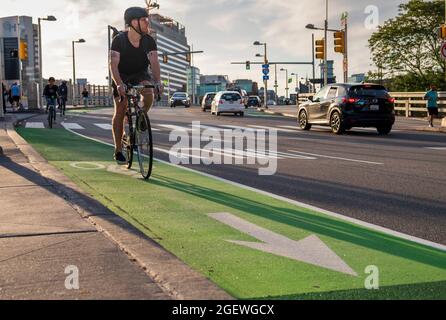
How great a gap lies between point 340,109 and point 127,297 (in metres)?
16.3

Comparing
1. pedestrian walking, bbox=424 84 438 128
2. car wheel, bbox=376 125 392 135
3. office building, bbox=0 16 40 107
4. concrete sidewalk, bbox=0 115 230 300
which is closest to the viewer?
concrete sidewalk, bbox=0 115 230 300

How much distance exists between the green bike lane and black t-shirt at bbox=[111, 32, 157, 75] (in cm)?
148

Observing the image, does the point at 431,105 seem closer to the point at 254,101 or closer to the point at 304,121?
the point at 304,121

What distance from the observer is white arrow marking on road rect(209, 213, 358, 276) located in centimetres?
390

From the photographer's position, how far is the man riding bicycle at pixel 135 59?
24.7 ft

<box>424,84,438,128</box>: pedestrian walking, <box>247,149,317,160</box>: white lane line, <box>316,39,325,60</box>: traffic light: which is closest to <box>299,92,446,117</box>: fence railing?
<box>316,39,325,60</box>: traffic light

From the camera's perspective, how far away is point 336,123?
18844mm

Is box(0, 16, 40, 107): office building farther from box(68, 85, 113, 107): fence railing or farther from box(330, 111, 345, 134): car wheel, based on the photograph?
box(330, 111, 345, 134): car wheel

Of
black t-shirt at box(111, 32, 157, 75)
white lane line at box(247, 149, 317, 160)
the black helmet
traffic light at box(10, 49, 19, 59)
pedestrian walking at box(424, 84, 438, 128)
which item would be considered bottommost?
white lane line at box(247, 149, 317, 160)

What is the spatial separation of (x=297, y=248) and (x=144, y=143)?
12.3ft

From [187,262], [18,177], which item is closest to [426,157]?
[18,177]

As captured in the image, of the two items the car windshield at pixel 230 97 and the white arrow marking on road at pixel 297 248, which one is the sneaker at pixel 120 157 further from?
the car windshield at pixel 230 97
